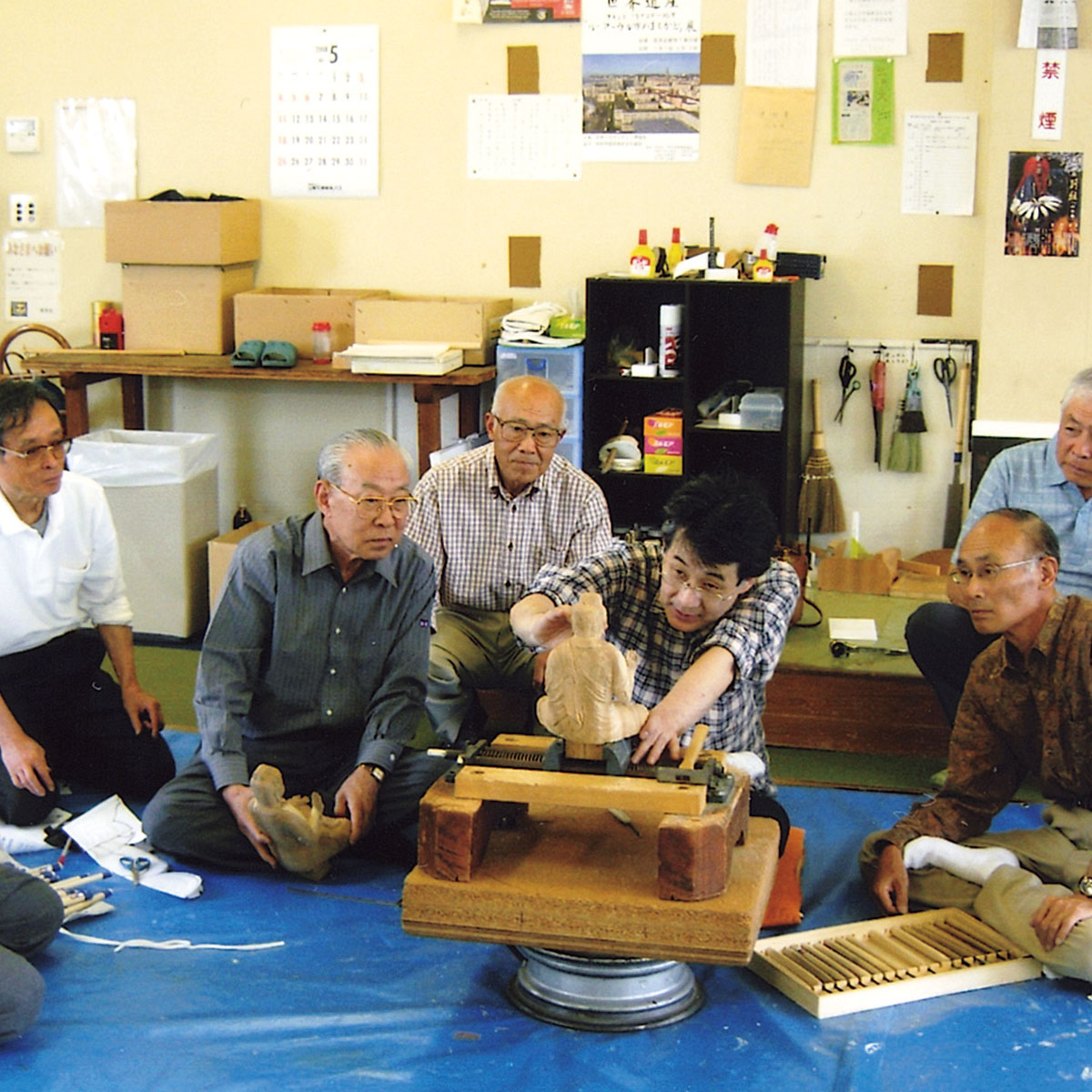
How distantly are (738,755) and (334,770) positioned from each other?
0.91 meters

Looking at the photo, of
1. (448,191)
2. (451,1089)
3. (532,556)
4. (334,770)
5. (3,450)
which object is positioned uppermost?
(448,191)

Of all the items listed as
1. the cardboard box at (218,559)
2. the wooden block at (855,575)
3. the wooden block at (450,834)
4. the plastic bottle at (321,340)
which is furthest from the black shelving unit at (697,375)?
the wooden block at (450,834)

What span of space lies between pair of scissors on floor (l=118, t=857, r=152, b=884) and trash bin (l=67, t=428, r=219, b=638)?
2.05m

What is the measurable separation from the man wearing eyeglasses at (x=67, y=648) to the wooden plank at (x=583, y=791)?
1.47 m

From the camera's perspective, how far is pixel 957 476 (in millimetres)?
5191

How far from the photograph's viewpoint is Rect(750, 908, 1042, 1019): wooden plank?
263cm

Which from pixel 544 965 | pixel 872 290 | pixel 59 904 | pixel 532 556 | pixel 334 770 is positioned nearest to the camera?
pixel 544 965

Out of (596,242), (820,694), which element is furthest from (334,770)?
(596,242)

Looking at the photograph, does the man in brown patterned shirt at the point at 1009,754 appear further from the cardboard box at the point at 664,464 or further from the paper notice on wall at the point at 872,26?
the paper notice on wall at the point at 872,26

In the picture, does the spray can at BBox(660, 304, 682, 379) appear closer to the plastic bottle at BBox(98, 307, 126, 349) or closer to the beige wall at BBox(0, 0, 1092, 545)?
the beige wall at BBox(0, 0, 1092, 545)

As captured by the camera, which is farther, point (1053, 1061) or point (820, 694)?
point (820, 694)

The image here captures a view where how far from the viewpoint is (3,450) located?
333 cm

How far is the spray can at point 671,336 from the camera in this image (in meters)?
5.07

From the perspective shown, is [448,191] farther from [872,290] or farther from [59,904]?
[59,904]
